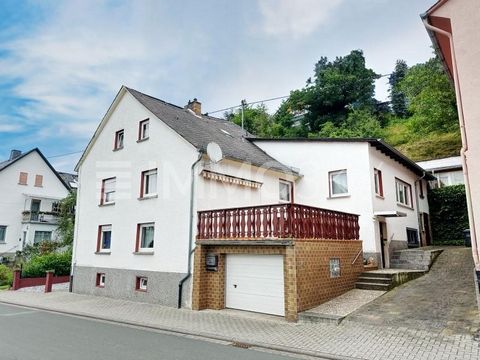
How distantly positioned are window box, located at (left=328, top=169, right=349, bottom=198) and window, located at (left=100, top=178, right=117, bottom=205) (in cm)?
1144

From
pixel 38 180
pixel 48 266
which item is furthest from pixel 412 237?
pixel 38 180

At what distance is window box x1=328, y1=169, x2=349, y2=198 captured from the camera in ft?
55.6

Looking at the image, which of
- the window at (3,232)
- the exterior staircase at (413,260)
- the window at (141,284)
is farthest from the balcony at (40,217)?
the exterior staircase at (413,260)

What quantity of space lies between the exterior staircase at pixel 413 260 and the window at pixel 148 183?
39.8 ft

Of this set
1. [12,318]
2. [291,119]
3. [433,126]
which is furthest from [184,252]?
[291,119]

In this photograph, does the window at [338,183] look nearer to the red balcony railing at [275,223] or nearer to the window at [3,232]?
the red balcony railing at [275,223]

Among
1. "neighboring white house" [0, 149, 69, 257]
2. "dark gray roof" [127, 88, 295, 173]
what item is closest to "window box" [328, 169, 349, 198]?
"dark gray roof" [127, 88, 295, 173]

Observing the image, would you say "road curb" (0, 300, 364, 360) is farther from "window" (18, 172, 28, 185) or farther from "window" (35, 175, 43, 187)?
"window" (35, 175, 43, 187)

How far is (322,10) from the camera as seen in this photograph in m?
14.4

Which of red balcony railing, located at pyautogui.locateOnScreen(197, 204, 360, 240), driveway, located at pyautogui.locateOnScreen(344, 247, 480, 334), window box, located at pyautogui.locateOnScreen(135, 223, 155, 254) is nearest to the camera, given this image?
driveway, located at pyautogui.locateOnScreen(344, 247, 480, 334)

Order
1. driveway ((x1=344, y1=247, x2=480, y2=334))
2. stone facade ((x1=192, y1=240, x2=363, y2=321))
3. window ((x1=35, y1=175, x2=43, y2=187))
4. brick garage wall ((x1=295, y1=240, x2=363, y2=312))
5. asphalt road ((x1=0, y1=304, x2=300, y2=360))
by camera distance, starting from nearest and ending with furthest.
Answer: asphalt road ((x1=0, y1=304, x2=300, y2=360)) → driveway ((x1=344, y1=247, x2=480, y2=334)) → stone facade ((x1=192, y1=240, x2=363, y2=321)) → brick garage wall ((x1=295, y1=240, x2=363, y2=312)) → window ((x1=35, y1=175, x2=43, y2=187))

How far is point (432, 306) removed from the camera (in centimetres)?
1015

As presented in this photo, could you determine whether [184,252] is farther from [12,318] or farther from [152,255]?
[12,318]

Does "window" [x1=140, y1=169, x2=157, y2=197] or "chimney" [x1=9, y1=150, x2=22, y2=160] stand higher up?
"chimney" [x1=9, y1=150, x2=22, y2=160]
